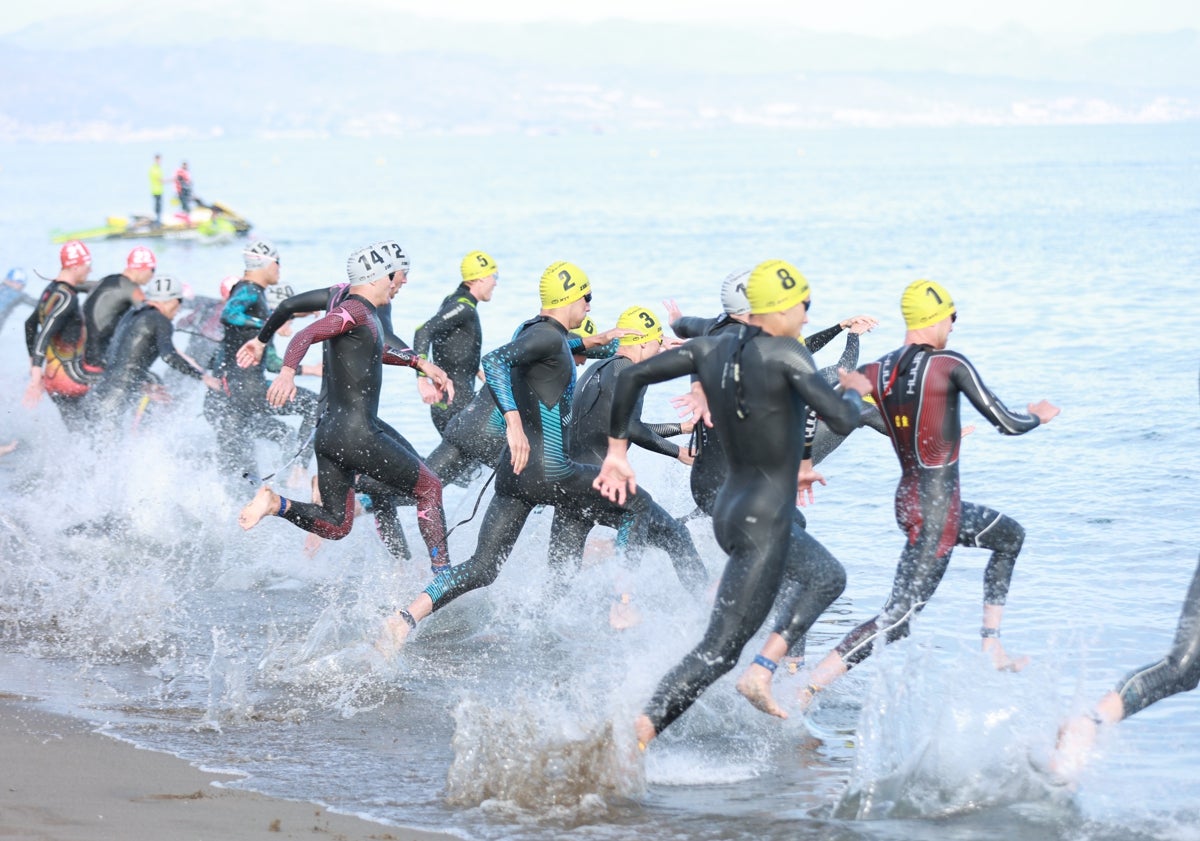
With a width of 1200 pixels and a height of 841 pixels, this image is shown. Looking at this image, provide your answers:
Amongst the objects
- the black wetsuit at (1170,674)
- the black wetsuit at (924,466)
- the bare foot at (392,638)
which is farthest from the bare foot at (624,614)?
the black wetsuit at (1170,674)

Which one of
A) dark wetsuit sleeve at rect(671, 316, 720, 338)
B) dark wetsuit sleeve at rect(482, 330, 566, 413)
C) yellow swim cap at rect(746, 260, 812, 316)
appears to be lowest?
dark wetsuit sleeve at rect(482, 330, 566, 413)

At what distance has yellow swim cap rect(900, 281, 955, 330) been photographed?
260 inches

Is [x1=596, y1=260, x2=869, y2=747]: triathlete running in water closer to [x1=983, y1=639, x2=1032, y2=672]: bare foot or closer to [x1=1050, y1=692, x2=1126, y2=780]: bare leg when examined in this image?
[x1=1050, y1=692, x2=1126, y2=780]: bare leg

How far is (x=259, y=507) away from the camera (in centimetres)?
788

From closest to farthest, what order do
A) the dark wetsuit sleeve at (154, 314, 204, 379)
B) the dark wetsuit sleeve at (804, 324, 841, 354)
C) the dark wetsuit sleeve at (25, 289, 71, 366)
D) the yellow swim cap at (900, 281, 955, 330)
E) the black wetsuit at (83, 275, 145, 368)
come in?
the yellow swim cap at (900, 281, 955, 330) < the dark wetsuit sleeve at (804, 324, 841, 354) < the dark wetsuit sleeve at (154, 314, 204, 379) < the dark wetsuit sleeve at (25, 289, 71, 366) < the black wetsuit at (83, 275, 145, 368)

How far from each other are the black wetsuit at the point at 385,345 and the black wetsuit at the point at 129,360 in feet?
8.92

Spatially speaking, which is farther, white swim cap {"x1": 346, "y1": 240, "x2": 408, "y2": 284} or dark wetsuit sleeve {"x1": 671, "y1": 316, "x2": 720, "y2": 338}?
dark wetsuit sleeve {"x1": 671, "y1": 316, "x2": 720, "y2": 338}

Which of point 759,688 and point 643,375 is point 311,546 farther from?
point 759,688

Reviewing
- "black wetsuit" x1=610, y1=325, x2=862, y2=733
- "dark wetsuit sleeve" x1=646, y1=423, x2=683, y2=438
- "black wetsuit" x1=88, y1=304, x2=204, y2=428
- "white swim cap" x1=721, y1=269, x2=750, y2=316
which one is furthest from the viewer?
"black wetsuit" x1=88, y1=304, x2=204, y2=428

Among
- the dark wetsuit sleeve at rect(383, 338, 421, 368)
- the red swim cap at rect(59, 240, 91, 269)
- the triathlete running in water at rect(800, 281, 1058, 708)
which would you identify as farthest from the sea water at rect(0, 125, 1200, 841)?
the red swim cap at rect(59, 240, 91, 269)

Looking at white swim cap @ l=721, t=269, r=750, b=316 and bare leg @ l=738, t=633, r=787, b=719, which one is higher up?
white swim cap @ l=721, t=269, r=750, b=316

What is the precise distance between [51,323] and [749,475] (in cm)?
825

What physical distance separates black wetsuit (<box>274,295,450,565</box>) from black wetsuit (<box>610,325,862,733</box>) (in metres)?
2.42

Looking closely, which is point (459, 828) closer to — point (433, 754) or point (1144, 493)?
point (433, 754)
